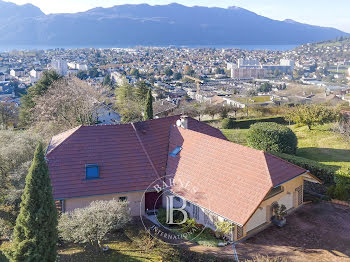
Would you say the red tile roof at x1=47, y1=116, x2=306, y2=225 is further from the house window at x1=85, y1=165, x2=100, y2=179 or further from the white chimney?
the white chimney

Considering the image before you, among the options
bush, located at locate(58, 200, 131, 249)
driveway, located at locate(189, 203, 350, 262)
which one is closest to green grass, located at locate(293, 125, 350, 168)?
driveway, located at locate(189, 203, 350, 262)

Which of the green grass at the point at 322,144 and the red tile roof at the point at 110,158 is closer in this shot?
the red tile roof at the point at 110,158

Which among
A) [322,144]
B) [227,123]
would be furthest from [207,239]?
[227,123]

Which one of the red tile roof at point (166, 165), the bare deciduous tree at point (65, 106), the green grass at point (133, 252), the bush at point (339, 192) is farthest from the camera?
the bare deciduous tree at point (65, 106)

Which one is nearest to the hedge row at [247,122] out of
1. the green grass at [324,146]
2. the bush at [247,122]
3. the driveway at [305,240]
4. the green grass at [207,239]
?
the bush at [247,122]

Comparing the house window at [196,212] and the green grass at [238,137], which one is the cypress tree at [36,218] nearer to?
the house window at [196,212]

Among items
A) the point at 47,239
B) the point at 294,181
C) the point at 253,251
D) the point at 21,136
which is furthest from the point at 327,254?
the point at 21,136
